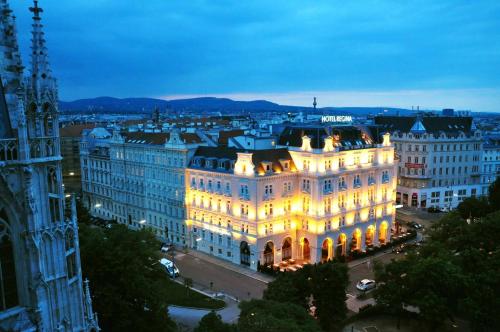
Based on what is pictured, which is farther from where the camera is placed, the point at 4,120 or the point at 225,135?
the point at 225,135

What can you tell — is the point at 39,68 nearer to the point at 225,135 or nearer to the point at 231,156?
the point at 231,156

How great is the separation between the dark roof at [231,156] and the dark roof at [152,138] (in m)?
4.15

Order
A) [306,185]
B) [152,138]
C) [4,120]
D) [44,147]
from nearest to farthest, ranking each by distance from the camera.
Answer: [4,120]
[44,147]
[306,185]
[152,138]

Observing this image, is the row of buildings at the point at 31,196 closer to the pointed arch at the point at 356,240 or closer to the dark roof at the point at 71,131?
the pointed arch at the point at 356,240

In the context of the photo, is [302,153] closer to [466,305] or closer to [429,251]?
[429,251]

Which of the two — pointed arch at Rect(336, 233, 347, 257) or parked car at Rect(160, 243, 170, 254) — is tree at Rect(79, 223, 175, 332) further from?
pointed arch at Rect(336, 233, 347, 257)

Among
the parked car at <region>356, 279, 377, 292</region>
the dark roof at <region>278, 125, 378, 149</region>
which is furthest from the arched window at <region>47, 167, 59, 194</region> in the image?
the dark roof at <region>278, 125, 378, 149</region>

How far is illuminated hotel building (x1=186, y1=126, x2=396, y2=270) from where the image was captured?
268ft

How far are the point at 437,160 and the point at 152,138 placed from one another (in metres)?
84.0

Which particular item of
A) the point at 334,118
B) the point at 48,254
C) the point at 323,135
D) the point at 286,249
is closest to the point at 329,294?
the point at 286,249

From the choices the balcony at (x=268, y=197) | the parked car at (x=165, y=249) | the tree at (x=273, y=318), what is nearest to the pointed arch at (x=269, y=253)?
the balcony at (x=268, y=197)

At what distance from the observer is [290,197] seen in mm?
85312

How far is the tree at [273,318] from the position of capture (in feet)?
127

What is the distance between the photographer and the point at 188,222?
309 ft
